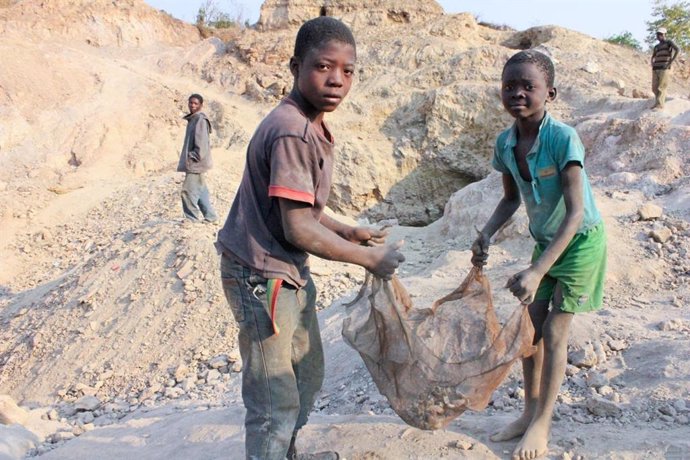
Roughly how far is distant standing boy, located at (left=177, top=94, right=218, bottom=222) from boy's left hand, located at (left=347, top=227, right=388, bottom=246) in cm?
497

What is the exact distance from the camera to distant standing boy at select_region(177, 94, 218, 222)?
6844mm

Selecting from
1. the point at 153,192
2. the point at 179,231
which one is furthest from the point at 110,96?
the point at 179,231

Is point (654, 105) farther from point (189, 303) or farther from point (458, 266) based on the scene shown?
point (189, 303)

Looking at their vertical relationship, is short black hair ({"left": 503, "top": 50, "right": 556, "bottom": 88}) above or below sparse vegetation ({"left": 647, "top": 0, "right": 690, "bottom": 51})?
below

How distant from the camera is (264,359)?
6.75 feet

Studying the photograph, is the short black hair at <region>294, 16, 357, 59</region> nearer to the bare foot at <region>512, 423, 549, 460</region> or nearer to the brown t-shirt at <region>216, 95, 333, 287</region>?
the brown t-shirt at <region>216, 95, 333, 287</region>

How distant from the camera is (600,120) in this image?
8516 millimetres

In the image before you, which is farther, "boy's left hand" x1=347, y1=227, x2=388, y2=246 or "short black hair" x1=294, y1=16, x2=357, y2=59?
"boy's left hand" x1=347, y1=227, x2=388, y2=246

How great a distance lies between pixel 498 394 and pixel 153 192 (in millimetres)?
8075

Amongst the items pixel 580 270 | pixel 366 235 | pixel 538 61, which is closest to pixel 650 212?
pixel 580 270

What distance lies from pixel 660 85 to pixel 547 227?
723 cm

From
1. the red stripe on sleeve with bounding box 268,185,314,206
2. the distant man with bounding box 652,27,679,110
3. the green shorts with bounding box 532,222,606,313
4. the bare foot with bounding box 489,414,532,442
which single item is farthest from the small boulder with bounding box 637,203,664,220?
the red stripe on sleeve with bounding box 268,185,314,206

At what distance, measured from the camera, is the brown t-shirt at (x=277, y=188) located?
5.96 ft

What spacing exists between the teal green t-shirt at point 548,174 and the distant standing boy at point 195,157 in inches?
200
